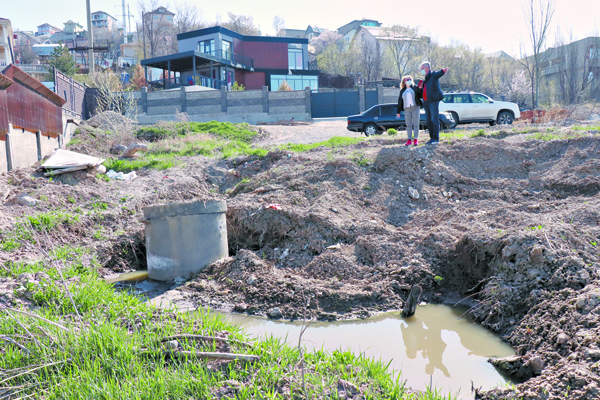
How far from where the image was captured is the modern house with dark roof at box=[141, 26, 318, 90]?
125ft

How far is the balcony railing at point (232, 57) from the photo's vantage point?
3834cm

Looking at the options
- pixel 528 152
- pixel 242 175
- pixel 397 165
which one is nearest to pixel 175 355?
pixel 397 165

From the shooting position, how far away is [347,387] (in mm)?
2830

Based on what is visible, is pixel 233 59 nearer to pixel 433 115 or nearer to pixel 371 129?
pixel 371 129

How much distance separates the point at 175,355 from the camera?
126 inches

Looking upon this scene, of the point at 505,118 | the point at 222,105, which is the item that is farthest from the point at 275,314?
the point at 222,105

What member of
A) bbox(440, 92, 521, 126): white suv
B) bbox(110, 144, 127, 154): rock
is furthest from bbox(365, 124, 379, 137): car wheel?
bbox(110, 144, 127, 154): rock

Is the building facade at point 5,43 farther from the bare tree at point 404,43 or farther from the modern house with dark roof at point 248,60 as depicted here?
the bare tree at point 404,43

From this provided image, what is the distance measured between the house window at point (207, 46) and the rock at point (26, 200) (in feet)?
109

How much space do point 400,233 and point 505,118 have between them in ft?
43.6

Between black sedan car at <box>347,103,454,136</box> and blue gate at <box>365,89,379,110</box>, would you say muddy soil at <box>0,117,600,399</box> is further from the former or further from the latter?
blue gate at <box>365,89,379,110</box>

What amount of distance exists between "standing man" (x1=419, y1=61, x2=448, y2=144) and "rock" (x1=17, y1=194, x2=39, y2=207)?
8.30 m

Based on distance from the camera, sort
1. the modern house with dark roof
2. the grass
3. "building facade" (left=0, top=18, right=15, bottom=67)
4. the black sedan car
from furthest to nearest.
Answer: "building facade" (left=0, top=18, right=15, bottom=67), the modern house with dark roof, the black sedan car, the grass

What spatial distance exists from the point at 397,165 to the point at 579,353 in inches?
230
